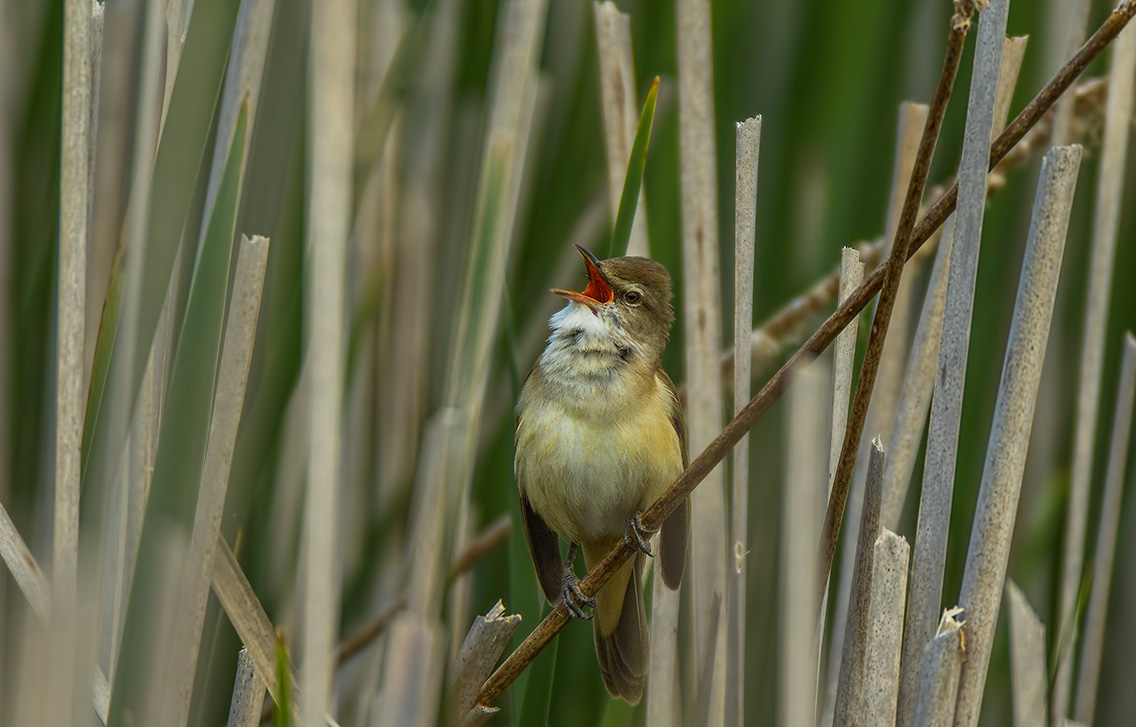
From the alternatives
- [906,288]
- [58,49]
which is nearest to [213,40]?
[58,49]

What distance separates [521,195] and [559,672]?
3.45 feet

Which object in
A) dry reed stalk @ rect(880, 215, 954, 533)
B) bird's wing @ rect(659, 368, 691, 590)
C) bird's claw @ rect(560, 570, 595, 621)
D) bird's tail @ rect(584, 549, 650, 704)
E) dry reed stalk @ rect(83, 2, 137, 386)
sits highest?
dry reed stalk @ rect(83, 2, 137, 386)

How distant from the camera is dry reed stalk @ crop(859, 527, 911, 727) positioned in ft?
4.70

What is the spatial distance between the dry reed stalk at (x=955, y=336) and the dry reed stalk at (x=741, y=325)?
10.2 inches

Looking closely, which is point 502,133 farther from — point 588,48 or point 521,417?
point 588,48

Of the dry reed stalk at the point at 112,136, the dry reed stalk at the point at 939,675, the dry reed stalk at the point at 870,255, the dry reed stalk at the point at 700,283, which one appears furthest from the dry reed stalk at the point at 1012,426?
the dry reed stalk at the point at 112,136

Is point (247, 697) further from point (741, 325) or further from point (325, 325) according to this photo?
point (741, 325)

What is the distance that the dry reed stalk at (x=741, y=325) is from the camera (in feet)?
5.32

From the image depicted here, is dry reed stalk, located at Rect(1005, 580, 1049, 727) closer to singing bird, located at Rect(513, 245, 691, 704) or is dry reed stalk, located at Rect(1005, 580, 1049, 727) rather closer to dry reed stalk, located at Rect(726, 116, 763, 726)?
dry reed stalk, located at Rect(726, 116, 763, 726)

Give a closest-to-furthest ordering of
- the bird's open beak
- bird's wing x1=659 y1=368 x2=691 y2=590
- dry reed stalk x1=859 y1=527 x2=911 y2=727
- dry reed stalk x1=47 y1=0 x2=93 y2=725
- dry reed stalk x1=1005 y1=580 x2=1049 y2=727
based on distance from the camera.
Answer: dry reed stalk x1=859 y1=527 x2=911 y2=727
dry reed stalk x1=47 y1=0 x2=93 y2=725
dry reed stalk x1=1005 y1=580 x2=1049 y2=727
bird's wing x1=659 y1=368 x2=691 y2=590
the bird's open beak

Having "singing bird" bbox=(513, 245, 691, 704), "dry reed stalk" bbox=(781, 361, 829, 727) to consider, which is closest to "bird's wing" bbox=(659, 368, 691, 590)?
"singing bird" bbox=(513, 245, 691, 704)

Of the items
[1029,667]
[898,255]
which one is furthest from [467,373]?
[1029,667]

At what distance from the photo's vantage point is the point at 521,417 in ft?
7.46

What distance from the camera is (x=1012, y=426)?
4.97 feet
